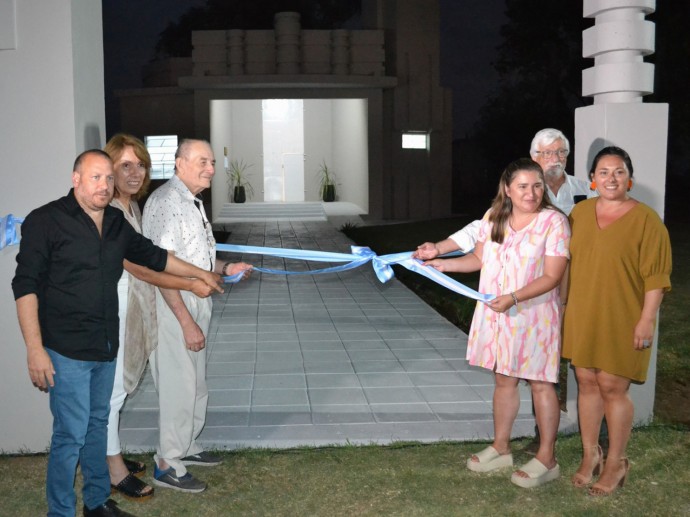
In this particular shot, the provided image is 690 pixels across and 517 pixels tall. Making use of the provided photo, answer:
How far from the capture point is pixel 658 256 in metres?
3.74

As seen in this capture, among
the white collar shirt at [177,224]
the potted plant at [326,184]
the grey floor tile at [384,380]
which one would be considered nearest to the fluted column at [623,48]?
the grey floor tile at [384,380]

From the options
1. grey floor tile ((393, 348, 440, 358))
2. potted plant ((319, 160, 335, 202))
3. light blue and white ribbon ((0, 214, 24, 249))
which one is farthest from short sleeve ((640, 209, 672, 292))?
potted plant ((319, 160, 335, 202))

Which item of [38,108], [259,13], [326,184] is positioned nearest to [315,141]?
[326,184]

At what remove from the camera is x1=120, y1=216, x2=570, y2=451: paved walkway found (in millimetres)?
4953

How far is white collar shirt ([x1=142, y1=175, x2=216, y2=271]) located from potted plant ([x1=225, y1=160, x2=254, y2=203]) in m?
19.4

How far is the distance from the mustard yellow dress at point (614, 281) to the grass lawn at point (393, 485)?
2.10 ft

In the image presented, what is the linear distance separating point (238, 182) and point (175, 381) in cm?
2050

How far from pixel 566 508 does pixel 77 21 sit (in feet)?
11.4

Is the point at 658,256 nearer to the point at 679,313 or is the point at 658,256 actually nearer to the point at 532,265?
the point at 532,265

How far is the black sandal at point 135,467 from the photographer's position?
4238 mm

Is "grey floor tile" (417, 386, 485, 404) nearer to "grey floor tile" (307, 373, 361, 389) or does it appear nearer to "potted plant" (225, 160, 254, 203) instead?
"grey floor tile" (307, 373, 361, 389)

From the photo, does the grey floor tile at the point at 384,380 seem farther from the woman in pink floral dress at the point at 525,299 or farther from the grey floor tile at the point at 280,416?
the woman in pink floral dress at the point at 525,299

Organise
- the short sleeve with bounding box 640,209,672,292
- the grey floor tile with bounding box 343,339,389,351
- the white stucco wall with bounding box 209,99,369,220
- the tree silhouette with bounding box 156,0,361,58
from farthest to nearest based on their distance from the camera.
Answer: the tree silhouette with bounding box 156,0,361,58, the white stucco wall with bounding box 209,99,369,220, the grey floor tile with bounding box 343,339,389,351, the short sleeve with bounding box 640,209,672,292

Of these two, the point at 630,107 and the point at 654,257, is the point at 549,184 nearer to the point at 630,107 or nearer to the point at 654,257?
the point at 630,107
